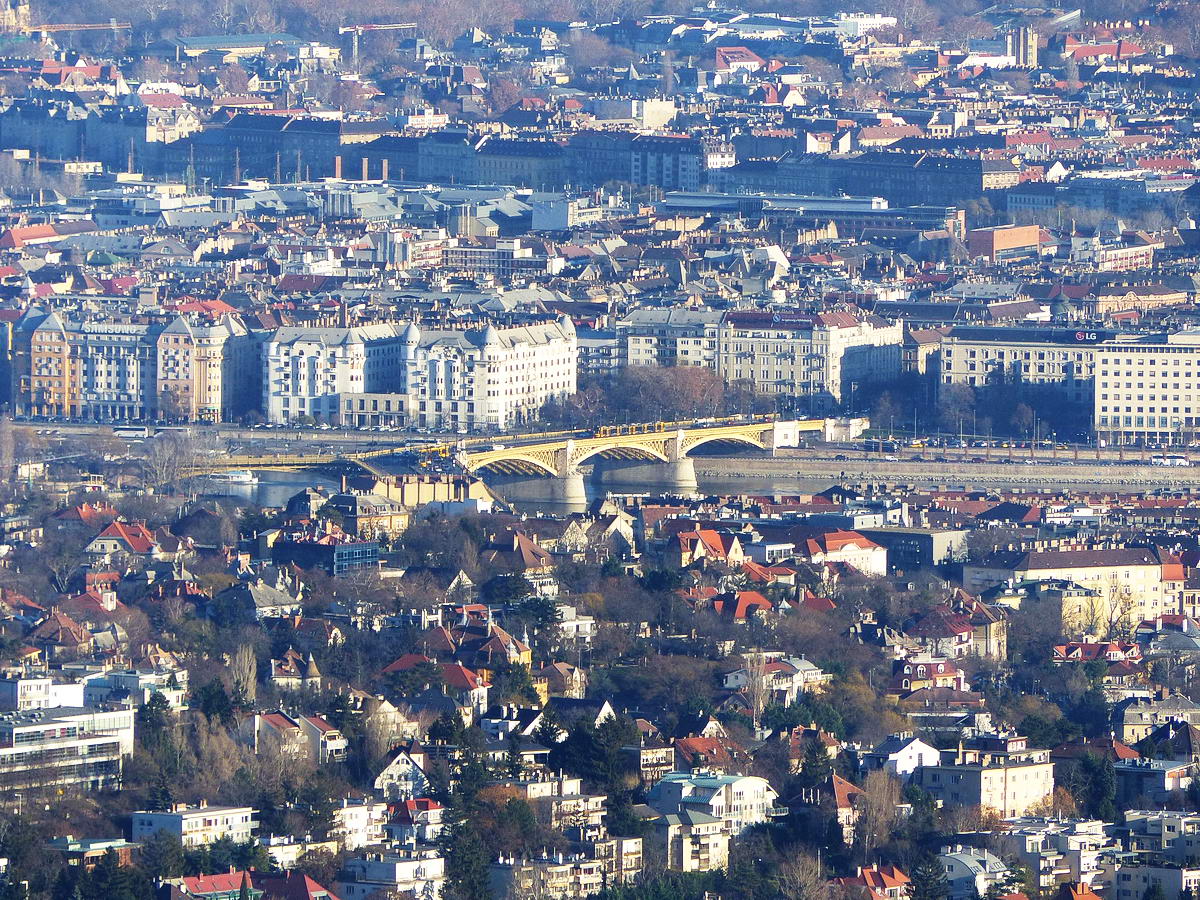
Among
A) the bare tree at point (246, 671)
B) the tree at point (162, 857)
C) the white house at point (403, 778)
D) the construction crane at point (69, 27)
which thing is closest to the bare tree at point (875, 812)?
the white house at point (403, 778)

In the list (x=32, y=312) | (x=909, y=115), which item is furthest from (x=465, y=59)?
(x=32, y=312)

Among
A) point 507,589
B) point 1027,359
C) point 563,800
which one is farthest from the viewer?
point 1027,359

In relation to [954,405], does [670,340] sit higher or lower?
higher

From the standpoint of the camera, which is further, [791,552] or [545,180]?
[545,180]

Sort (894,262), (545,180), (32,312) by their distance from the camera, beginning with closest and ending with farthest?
(32,312) < (894,262) < (545,180)

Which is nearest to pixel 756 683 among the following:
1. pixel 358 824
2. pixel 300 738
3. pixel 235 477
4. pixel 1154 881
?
pixel 300 738

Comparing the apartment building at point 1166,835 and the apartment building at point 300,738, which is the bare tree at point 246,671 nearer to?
the apartment building at point 300,738

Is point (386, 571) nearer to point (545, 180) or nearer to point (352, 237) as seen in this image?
point (352, 237)

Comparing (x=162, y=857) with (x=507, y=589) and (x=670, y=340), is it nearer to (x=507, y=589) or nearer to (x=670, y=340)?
(x=507, y=589)

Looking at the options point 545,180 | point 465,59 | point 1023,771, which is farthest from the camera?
point 465,59
